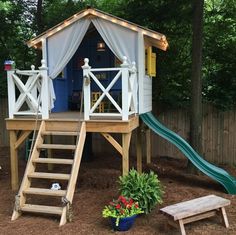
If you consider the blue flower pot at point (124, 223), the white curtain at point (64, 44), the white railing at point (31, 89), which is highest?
the white curtain at point (64, 44)

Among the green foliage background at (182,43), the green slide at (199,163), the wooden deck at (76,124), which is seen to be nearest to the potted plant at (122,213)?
the wooden deck at (76,124)

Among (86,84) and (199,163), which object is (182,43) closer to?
(199,163)

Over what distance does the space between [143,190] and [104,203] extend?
39.6 inches

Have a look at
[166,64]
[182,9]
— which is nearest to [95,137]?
[166,64]

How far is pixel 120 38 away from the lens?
684cm

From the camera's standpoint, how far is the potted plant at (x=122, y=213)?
15.7 feet

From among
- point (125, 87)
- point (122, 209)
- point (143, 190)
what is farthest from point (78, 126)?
point (122, 209)

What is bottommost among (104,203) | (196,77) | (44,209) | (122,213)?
(104,203)

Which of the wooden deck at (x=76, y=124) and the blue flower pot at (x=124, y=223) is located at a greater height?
the wooden deck at (x=76, y=124)

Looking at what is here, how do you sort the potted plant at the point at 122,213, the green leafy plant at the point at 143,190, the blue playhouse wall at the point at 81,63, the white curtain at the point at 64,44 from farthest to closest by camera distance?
the blue playhouse wall at the point at 81,63 → the white curtain at the point at 64,44 → the green leafy plant at the point at 143,190 → the potted plant at the point at 122,213

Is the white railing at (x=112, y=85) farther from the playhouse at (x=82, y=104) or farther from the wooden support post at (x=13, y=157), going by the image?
the wooden support post at (x=13, y=157)

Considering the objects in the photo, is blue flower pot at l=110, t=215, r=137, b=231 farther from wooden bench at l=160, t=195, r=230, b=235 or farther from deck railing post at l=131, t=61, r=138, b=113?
deck railing post at l=131, t=61, r=138, b=113

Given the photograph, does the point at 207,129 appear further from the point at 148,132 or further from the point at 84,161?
the point at 84,161

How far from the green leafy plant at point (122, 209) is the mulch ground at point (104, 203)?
0.25m
